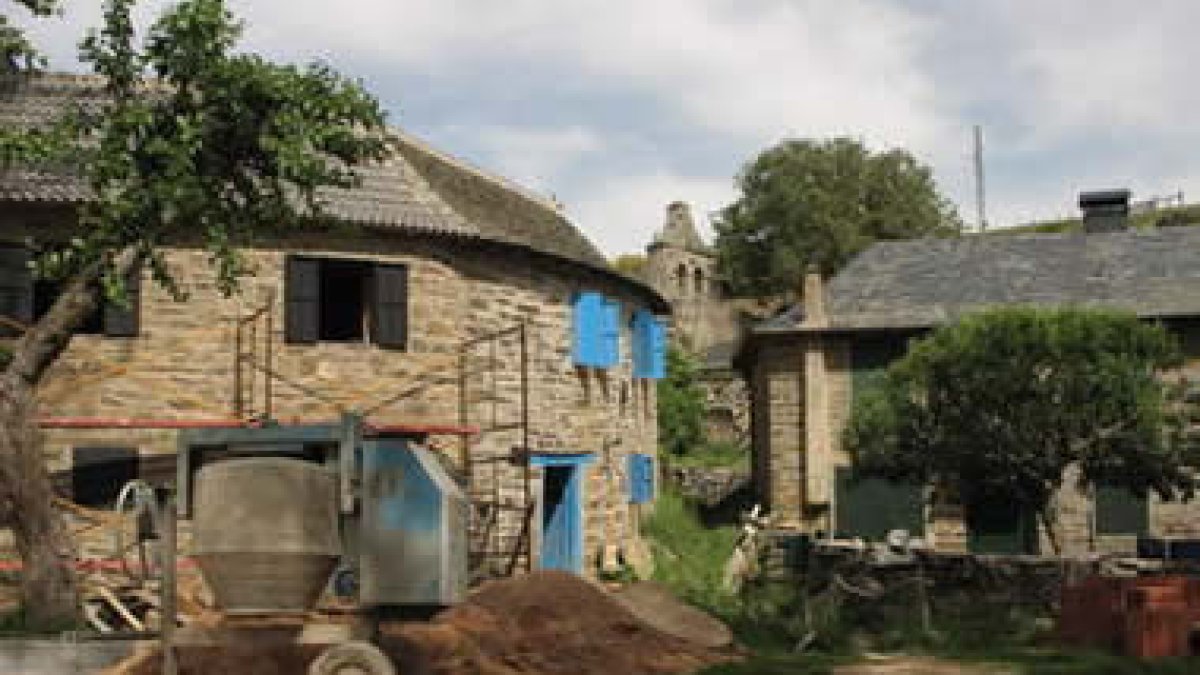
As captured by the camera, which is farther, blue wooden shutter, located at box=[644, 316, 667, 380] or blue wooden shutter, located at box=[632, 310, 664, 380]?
blue wooden shutter, located at box=[644, 316, 667, 380]

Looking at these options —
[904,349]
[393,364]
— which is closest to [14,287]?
[393,364]

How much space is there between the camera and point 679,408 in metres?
36.9

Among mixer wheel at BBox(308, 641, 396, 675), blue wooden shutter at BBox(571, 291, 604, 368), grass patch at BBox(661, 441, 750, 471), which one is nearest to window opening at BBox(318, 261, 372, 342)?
blue wooden shutter at BBox(571, 291, 604, 368)

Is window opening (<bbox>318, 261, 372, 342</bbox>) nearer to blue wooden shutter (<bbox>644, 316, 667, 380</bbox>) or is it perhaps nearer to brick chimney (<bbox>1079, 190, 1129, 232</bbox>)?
blue wooden shutter (<bbox>644, 316, 667, 380</bbox>)

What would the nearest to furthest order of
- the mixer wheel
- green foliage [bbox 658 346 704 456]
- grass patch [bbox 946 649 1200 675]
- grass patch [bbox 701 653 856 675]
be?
the mixer wheel
grass patch [bbox 701 653 856 675]
grass patch [bbox 946 649 1200 675]
green foliage [bbox 658 346 704 456]

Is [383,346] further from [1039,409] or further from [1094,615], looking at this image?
[1094,615]

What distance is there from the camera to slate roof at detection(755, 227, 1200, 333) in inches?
992

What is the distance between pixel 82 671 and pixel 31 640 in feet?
1.78

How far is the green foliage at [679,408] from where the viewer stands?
120 feet

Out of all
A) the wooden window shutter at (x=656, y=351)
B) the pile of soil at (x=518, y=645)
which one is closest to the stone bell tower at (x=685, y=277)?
the wooden window shutter at (x=656, y=351)

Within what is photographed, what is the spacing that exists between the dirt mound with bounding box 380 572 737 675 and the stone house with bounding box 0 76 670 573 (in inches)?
214

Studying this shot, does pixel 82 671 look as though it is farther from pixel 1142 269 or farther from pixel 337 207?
pixel 1142 269

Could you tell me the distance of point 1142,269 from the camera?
26047 mm

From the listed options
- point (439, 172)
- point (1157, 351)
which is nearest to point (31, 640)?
point (439, 172)
